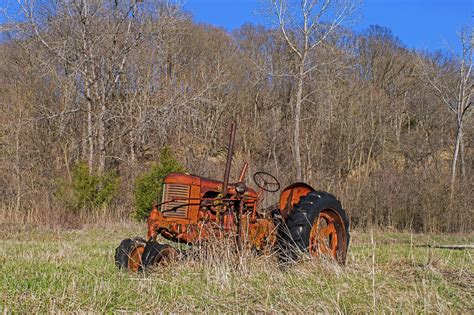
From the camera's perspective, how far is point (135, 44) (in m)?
22.7

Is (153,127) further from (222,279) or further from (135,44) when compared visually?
(222,279)

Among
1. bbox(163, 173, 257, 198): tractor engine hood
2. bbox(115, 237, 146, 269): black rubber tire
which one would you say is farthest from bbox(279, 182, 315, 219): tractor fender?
bbox(115, 237, 146, 269): black rubber tire

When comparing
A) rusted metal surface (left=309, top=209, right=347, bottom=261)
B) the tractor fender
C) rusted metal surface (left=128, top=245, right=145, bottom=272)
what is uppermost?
the tractor fender

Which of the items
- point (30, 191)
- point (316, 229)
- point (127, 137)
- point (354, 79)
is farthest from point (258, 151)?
point (316, 229)

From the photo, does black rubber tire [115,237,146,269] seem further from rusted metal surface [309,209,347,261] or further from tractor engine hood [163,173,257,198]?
rusted metal surface [309,209,347,261]

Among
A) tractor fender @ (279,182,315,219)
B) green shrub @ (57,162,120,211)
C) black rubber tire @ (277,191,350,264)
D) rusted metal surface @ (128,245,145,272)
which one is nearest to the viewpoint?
black rubber tire @ (277,191,350,264)

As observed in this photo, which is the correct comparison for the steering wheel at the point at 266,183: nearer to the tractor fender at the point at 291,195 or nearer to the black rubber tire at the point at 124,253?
the tractor fender at the point at 291,195

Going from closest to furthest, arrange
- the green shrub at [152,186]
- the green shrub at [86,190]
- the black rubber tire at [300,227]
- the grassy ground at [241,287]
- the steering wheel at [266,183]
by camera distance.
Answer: the grassy ground at [241,287] < the black rubber tire at [300,227] < the steering wheel at [266,183] < the green shrub at [152,186] < the green shrub at [86,190]

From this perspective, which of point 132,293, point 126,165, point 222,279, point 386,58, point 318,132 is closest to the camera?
point 132,293

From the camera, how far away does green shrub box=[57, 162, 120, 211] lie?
55.6ft

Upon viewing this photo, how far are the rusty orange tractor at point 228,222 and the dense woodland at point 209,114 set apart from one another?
8.94 m

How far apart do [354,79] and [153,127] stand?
Answer: 1410cm

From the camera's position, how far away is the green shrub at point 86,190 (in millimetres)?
16953

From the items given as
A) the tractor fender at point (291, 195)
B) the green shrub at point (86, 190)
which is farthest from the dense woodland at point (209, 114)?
the tractor fender at point (291, 195)
